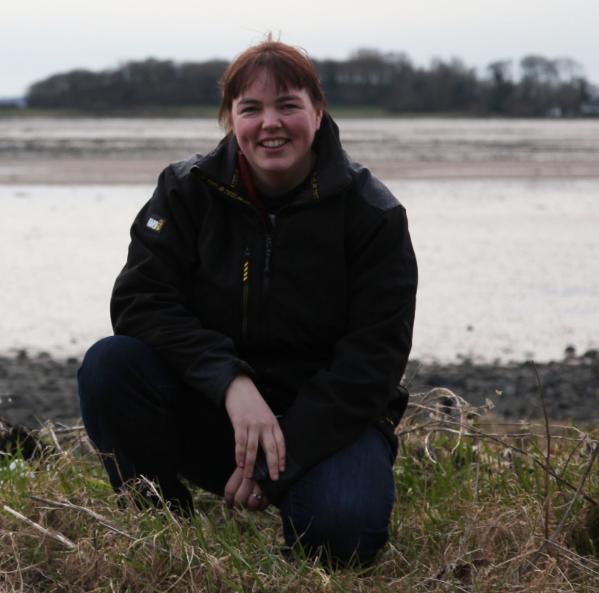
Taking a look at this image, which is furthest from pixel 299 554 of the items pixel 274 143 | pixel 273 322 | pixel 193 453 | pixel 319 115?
pixel 319 115

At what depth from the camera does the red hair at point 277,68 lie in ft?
11.4

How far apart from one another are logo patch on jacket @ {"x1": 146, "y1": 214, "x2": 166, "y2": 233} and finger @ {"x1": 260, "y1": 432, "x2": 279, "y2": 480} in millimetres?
678

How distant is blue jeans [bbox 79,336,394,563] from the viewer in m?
3.42

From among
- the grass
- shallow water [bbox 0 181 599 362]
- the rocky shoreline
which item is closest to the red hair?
the grass

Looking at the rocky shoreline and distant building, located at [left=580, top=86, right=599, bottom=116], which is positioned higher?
the rocky shoreline

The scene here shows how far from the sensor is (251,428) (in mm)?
3363

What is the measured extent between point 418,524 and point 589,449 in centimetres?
78

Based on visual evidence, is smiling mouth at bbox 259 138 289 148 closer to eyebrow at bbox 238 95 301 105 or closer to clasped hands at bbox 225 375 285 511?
eyebrow at bbox 238 95 301 105

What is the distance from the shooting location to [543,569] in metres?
3.24

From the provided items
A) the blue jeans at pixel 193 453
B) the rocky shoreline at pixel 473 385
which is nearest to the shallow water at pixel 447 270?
the rocky shoreline at pixel 473 385

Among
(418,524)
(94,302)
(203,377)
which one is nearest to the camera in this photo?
(203,377)

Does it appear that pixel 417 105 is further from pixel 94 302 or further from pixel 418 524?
pixel 418 524

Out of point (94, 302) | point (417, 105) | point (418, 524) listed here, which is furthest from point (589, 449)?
point (417, 105)

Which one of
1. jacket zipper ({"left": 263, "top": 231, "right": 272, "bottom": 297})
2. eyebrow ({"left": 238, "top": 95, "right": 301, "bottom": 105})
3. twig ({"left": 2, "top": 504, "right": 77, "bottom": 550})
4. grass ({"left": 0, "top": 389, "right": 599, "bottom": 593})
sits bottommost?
grass ({"left": 0, "top": 389, "right": 599, "bottom": 593})
